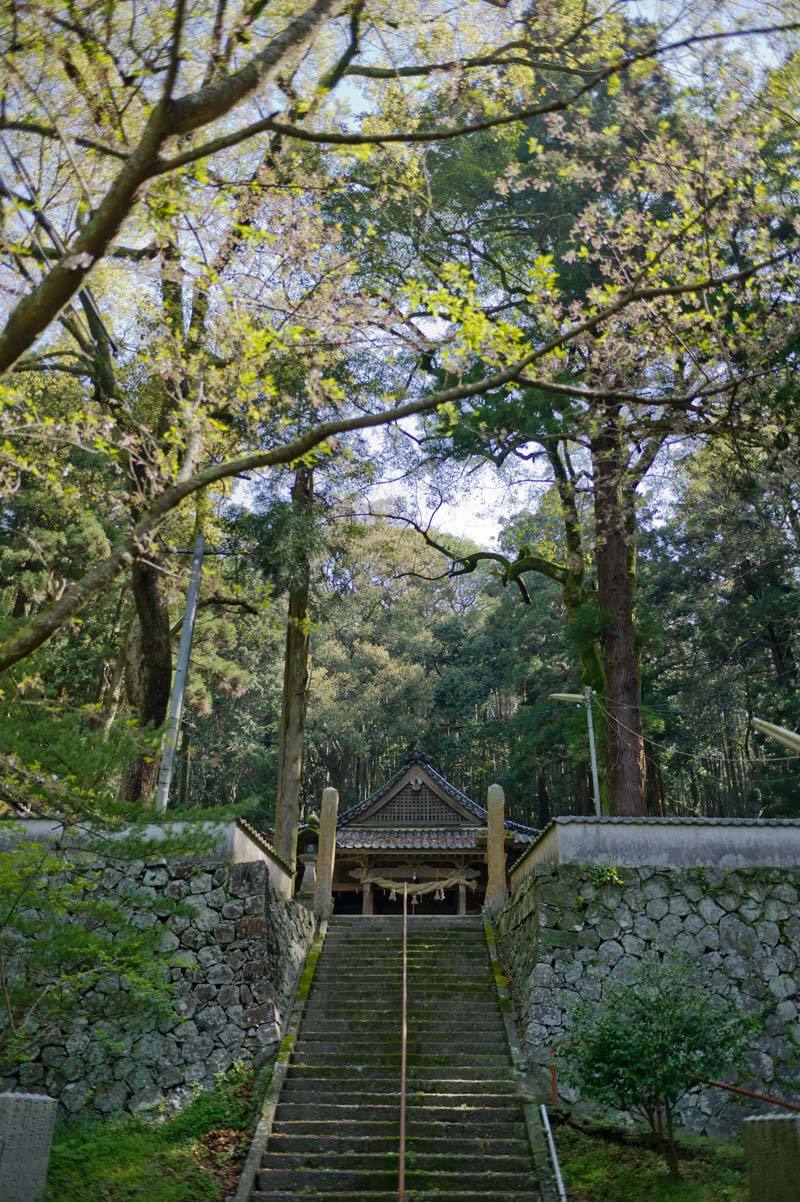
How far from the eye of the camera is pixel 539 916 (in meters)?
11.3

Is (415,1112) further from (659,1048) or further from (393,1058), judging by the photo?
(659,1048)

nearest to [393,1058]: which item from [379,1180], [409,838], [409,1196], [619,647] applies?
[379,1180]

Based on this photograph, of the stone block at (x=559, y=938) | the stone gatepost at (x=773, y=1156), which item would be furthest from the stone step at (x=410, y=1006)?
the stone gatepost at (x=773, y=1156)

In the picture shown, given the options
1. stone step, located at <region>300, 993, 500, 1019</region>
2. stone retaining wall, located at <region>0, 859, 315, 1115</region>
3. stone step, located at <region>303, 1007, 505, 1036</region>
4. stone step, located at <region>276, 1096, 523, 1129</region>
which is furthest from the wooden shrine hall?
stone step, located at <region>276, 1096, 523, 1129</region>

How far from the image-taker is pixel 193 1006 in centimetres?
1090

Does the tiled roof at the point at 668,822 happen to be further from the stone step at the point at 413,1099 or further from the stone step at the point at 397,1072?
the stone step at the point at 413,1099

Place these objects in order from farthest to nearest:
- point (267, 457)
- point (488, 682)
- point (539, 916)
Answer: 1. point (488, 682)
2. point (539, 916)
3. point (267, 457)

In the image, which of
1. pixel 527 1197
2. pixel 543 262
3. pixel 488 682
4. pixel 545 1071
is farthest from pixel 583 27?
pixel 488 682

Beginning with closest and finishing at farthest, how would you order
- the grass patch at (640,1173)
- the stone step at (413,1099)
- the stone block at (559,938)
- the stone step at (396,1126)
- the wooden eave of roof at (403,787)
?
the grass patch at (640,1173), the stone step at (396,1126), the stone step at (413,1099), the stone block at (559,938), the wooden eave of roof at (403,787)

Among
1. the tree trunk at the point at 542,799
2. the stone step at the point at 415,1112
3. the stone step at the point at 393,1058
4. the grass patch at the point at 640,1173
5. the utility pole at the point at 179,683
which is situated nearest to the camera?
the grass patch at the point at 640,1173

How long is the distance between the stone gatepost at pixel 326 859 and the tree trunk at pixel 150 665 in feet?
12.0

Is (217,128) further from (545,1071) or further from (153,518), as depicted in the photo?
(545,1071)

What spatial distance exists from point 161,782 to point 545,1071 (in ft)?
17.4

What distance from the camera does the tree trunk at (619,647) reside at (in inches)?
556
